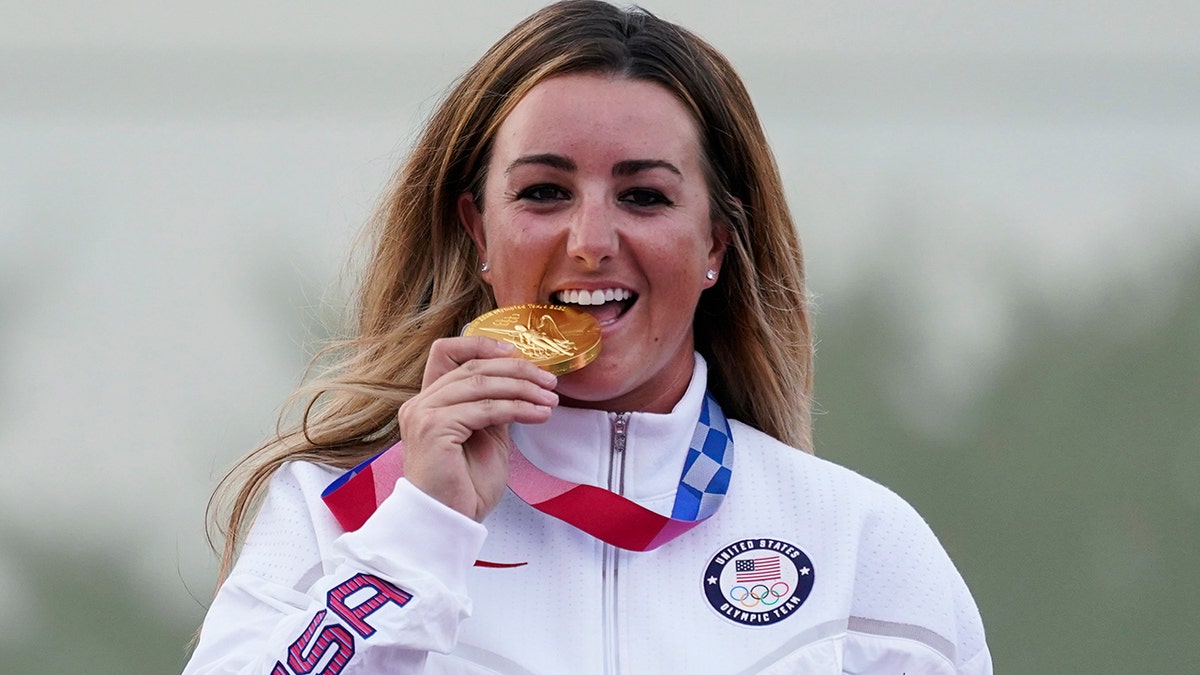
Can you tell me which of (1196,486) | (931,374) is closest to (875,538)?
(931,374)

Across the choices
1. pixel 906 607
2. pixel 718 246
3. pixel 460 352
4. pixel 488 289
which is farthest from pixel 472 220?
pixel 906 607

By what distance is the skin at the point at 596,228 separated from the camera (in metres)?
2.62

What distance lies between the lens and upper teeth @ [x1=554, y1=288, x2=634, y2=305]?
2672mm

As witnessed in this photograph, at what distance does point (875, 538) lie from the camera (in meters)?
2.82

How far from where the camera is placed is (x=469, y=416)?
2.47 meters

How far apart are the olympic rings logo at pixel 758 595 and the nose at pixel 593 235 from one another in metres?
0.53

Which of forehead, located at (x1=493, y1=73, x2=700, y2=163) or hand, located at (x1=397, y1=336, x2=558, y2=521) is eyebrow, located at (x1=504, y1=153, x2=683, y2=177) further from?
hand, located at (x1=397, y1=336, x2=558, y2=521)

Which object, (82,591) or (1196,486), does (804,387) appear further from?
(1196,486)

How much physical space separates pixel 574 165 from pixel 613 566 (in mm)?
605

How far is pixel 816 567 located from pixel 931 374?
221 inches

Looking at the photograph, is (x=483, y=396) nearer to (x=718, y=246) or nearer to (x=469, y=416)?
(x=469, y=416)

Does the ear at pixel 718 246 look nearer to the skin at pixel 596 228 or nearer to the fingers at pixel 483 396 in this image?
the skin at pixel 596 228

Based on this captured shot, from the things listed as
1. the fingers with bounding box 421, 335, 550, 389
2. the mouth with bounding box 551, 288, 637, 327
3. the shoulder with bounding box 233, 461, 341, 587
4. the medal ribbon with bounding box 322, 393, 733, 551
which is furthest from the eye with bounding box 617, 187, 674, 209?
the shoulder with bounding box 233, 461, 341, 587

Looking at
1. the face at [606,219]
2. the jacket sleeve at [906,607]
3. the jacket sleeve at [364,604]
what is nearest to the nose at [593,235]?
the face at [606,219]
